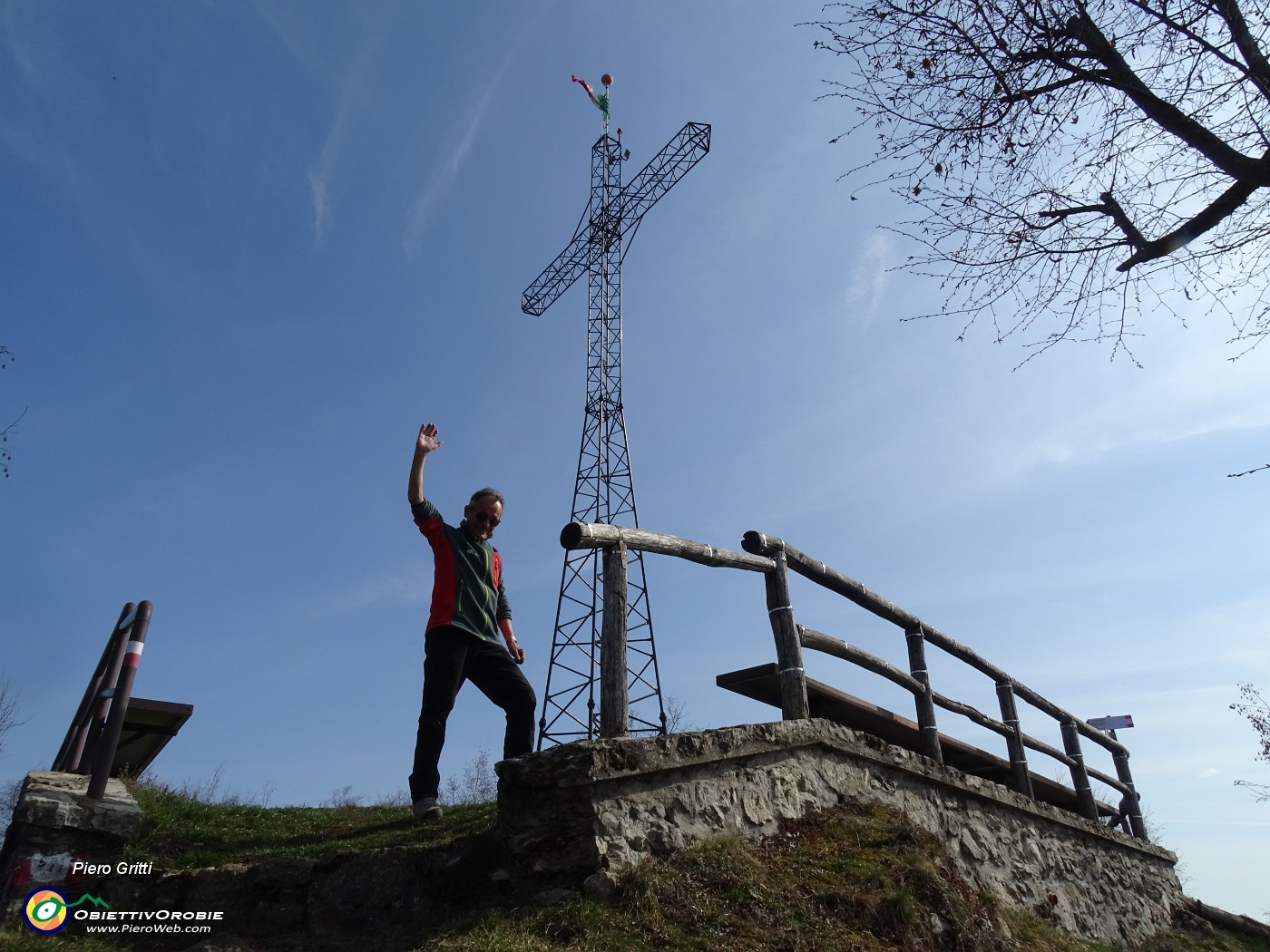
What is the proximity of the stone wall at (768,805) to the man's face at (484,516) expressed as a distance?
1.54 metres

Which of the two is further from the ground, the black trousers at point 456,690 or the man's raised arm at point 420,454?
the man's raised arm at point 420,454

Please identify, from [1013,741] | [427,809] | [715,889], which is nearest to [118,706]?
[427,809]

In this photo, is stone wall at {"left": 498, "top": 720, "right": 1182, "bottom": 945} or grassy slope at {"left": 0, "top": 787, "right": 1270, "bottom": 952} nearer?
grassy slope at {"left": 0, "top": 787, "right": 1270, "bottom": 952}

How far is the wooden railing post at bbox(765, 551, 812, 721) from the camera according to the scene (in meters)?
5.16

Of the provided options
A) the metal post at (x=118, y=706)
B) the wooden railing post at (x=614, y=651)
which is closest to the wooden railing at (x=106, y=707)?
the metal post at (x=118, y=706)

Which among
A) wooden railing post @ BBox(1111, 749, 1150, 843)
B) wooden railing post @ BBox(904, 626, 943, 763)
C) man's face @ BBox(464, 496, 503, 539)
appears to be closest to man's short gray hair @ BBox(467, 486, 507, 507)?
man's face @ BBox(464, 496, 503, 539)

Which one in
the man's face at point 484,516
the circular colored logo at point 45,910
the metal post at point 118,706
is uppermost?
the man's face at point 484,516

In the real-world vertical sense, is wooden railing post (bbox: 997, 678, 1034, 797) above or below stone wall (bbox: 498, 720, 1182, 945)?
above

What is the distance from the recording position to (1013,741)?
778 cm

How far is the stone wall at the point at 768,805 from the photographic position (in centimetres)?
380

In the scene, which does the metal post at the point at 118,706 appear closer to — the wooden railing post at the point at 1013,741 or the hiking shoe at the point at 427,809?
the hiking shoe at the point at 427,809

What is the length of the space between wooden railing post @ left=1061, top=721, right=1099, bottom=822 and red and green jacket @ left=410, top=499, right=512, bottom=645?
634cm

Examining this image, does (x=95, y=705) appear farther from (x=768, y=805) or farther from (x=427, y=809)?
(x=768, y=805)

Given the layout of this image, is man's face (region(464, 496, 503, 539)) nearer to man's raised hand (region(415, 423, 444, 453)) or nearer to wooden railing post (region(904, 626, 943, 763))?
man's raised hand (region(415, 423, 444, 453))
